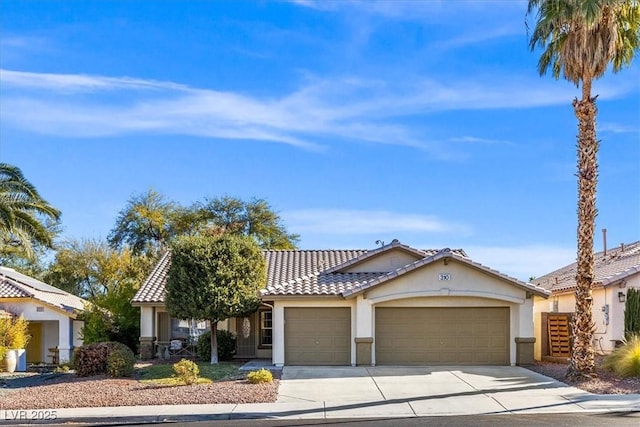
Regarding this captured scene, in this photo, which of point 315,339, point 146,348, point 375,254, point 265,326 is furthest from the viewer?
point 265,326

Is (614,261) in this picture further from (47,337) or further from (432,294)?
(47,337)

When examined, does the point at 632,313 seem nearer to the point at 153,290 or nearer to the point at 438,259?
the point at 438,259

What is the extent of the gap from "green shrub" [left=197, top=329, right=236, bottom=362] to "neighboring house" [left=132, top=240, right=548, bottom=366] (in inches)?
131

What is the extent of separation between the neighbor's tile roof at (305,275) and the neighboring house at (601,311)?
4.41 metres

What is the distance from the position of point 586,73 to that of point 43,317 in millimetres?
24846

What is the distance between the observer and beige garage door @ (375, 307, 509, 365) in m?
Answer: 25.0

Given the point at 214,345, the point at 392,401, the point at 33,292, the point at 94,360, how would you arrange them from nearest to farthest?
the point at 392,401 → the point at 94,360 → the point at 214,345 → the point at 33,292

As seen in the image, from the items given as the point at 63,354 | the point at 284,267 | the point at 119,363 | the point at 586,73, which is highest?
the point at 586,73

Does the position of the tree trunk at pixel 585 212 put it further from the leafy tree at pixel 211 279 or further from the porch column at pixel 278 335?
the leafy tree at pixel 211 279

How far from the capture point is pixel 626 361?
19.8 meters

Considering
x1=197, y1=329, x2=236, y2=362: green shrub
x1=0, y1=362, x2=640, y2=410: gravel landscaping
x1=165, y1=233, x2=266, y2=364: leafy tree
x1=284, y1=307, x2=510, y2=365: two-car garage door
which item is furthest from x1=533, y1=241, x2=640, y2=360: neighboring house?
x1=197, y1=329, x2=236, y2=362: green shrub

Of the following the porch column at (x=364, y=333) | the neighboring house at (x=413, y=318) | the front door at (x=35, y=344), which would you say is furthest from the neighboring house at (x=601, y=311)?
the front door at (x=35, y=344)

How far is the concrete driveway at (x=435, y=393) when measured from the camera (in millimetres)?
16250

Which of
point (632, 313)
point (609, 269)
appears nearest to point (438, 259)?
point (632, 313)
